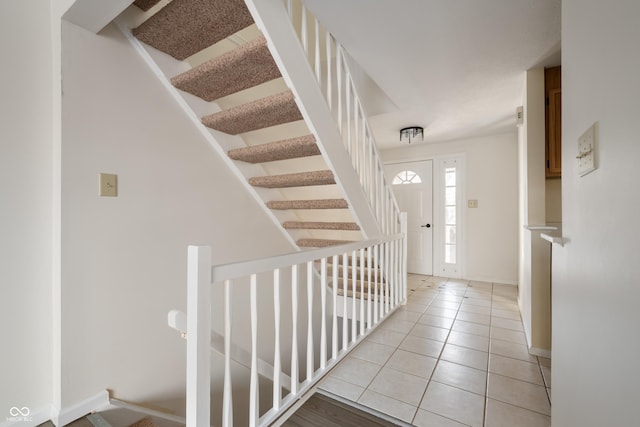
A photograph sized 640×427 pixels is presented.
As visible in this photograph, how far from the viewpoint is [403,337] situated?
2150 mm

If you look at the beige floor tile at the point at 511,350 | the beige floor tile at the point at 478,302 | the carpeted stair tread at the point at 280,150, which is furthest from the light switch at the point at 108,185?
the beige floor tile at the point at 478,302

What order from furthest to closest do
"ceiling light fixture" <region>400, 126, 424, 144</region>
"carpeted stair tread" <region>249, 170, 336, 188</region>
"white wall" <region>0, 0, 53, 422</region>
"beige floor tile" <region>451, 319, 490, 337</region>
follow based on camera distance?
"ceiling light fixture" <region>400, 126, 424, 144</region> → "beige floor tile" <region>451, 319, 490, 337</region> → "carpeted stair tread" <region>249, 170, 336, 188</region> → "white wall" <region>0, 0, 53, 422</region>

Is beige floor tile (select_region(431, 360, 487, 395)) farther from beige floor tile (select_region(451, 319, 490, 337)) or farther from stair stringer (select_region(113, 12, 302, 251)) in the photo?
stair stringer (select_region(113, 12, 302, 251))

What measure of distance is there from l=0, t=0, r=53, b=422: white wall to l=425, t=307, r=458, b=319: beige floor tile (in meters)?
2.81

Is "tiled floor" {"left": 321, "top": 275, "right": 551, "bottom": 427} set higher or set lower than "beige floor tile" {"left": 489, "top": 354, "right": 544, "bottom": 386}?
higher

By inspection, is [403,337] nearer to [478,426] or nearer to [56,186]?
[478,426]

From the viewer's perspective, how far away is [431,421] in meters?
1.29

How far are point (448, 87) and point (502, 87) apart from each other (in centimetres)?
48

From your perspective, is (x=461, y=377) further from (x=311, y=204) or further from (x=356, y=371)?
(x=311, y=204)

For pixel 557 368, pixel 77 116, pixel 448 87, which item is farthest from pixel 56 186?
pixel 448 87

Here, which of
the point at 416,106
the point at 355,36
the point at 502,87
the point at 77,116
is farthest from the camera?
the point at 416,106

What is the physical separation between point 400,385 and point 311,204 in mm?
1295

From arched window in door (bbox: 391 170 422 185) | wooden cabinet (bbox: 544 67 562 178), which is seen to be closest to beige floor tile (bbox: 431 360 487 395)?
wooden cabinet (bbox: 544 67 562 178)

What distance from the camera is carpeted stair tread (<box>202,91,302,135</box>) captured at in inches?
56.3
